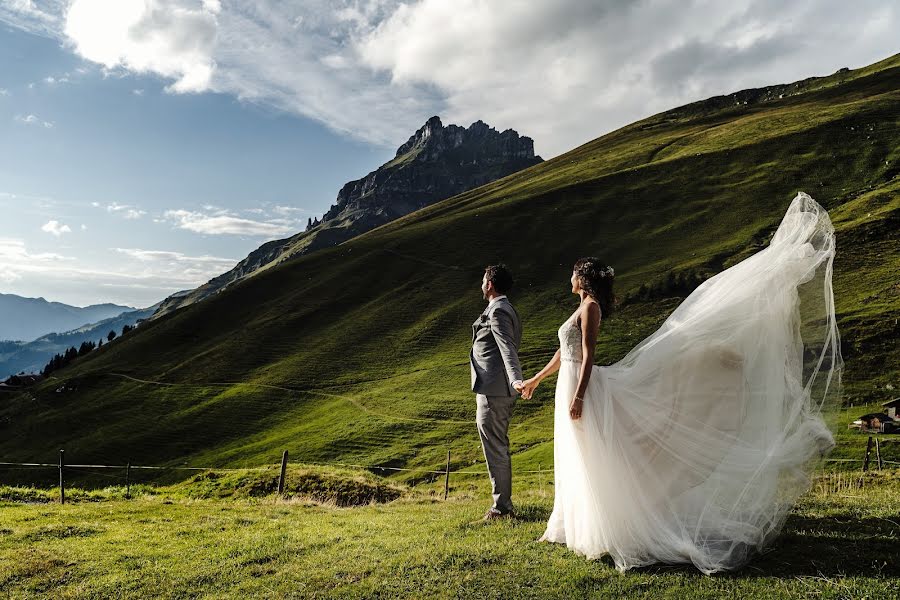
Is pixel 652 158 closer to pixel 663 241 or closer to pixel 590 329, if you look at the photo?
pixel 663 241

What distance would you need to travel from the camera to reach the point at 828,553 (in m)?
6.43

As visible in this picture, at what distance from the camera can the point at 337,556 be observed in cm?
789

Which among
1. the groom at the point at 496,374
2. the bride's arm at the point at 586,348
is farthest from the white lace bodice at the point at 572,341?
the groom at the point at 496,374

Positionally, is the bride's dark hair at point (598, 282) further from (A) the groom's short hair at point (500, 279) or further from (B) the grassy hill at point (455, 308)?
(B) the grassy hill at point (455, 308)

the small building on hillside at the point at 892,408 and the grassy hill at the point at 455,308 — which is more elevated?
the grassy hill at the point at 455,308

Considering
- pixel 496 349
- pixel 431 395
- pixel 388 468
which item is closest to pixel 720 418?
pixel 496 349

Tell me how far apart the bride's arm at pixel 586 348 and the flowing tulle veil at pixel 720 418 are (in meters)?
0.16

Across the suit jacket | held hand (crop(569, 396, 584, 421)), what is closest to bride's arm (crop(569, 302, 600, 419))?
held hand (crop(569, 396, 584, 421))

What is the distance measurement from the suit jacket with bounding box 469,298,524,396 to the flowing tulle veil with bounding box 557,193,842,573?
4.32ft

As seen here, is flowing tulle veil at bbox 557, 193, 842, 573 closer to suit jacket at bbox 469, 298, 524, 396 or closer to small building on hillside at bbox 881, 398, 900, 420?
suit jacket at bbox 469, 298, 524, 396

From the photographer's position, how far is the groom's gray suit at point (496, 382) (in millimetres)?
8836

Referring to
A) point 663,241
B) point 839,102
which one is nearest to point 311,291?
point 663,241

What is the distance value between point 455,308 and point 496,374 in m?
69.7

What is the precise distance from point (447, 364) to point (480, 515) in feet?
178
